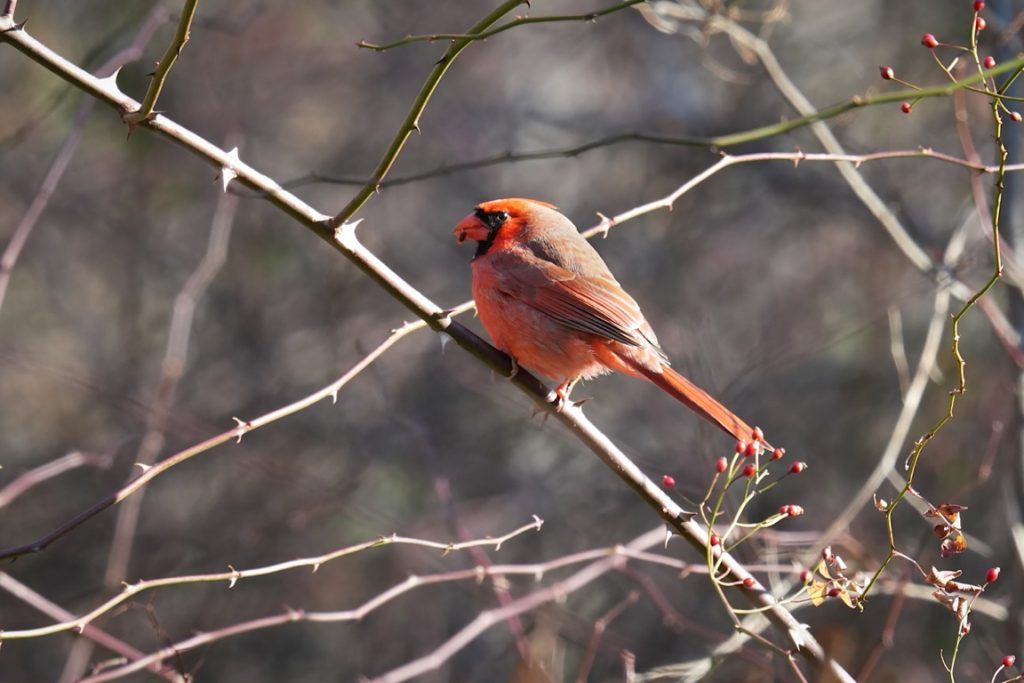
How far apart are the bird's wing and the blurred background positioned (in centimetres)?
306

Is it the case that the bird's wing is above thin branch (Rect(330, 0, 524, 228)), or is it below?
below

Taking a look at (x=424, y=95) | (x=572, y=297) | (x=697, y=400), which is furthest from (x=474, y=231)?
(x=424, y=95)

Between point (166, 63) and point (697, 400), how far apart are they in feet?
6.35

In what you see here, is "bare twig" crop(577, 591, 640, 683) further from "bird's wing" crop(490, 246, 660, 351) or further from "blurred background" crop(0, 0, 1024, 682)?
"blurred background" crop(0, 0, 1024, 682)

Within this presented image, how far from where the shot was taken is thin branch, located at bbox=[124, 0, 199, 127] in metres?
2.17

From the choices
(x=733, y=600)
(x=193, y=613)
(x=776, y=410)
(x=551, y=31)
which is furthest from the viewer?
(x=551, y=31)

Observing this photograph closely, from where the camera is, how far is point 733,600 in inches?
289

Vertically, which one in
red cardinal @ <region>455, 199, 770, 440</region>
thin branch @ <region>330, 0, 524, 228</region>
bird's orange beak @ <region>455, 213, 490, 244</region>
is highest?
thin branch @ <region>330, 0, 524, 228</region>

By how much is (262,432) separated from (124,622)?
1.59 metres

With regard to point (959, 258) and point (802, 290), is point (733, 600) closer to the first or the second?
point (802, 290)

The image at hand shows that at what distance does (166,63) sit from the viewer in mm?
2188

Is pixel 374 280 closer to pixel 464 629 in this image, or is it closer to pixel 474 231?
pixel 464 629

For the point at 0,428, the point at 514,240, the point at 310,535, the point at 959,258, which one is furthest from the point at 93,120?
the point at 959,258

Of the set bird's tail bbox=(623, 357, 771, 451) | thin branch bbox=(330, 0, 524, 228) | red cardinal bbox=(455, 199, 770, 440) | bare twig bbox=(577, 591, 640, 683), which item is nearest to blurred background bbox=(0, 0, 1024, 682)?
red cardinal bbox=(455, 199, 770, 440)
